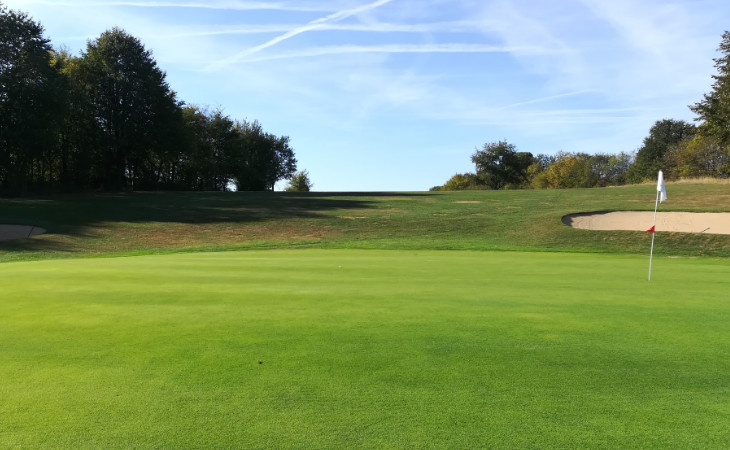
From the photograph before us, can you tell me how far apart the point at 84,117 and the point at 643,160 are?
79.8 m

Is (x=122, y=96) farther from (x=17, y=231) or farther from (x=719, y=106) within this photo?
(x=719, y=106)

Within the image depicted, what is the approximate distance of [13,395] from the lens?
12.1ft

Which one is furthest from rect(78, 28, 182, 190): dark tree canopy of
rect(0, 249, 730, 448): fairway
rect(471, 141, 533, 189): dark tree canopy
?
rect(471, 141, 533, 189): dark tree canopy

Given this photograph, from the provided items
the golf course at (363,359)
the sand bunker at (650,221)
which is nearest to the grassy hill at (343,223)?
the sand bunker at (650,221)

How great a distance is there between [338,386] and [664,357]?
2.94 m

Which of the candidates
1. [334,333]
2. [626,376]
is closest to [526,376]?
[626,376]

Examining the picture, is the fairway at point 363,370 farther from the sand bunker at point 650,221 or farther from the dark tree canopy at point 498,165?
the dark tree canopy at point 498,165

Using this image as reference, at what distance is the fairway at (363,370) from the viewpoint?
3115 mm

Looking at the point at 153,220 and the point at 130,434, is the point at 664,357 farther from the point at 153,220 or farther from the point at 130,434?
the point at 153,220

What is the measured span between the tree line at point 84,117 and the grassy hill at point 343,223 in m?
6.22

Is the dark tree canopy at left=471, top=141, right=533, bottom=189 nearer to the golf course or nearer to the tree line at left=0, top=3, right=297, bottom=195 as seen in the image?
the tree line at left=0, top=3, right=297, bottom=195

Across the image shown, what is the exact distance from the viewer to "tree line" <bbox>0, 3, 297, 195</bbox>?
38.3 meters

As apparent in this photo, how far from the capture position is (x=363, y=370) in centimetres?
414

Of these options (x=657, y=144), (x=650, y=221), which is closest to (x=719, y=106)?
(x=650, y=221)
